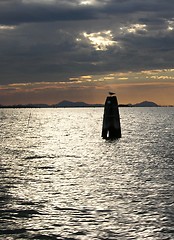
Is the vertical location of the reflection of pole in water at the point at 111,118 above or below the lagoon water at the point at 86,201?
above

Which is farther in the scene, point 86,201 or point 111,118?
point 111,118

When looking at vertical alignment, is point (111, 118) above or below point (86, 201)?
above

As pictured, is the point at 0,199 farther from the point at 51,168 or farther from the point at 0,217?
the point at 51,168

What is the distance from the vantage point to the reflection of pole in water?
64.3 m

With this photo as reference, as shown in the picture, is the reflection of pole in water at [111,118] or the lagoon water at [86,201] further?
the reflection of pole in water at [111,118]

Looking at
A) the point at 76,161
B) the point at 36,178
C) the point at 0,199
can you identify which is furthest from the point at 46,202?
the point at 76,161

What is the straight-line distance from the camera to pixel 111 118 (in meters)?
64.8

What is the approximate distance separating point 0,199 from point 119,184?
8557 millimetres

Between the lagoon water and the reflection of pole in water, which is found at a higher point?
the reflection of pole in water

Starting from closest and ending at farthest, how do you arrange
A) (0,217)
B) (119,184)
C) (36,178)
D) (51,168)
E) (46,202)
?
(0,217) → (46,202) → (119,184) → (36,178) → (51,168)

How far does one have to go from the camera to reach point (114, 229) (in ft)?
59.0

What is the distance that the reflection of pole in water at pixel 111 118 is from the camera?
64.3 m

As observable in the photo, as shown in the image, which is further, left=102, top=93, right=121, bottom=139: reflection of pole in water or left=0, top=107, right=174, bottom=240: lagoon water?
left=102, top=93, right=121, bottom=139: reflection of pole in water

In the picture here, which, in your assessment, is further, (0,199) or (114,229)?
(0,199)
